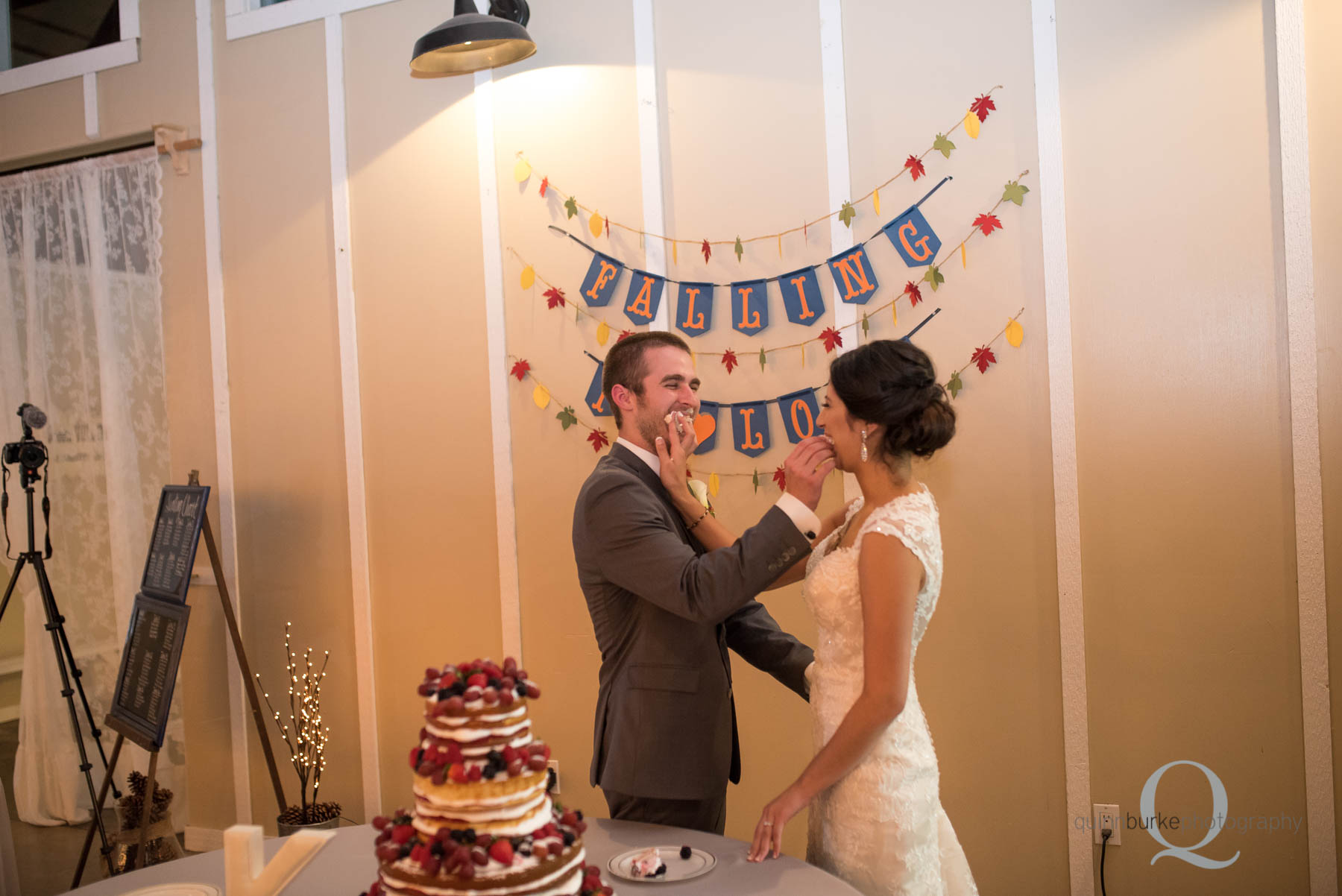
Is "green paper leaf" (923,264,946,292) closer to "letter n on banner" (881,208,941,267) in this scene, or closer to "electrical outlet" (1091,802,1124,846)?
"letter n on banner" (881,208,941,267)

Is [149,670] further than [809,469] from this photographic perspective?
Yes

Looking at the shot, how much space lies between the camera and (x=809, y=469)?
201cm

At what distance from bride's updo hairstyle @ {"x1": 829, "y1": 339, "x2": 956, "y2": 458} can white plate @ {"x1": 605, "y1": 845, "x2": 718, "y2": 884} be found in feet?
2.83

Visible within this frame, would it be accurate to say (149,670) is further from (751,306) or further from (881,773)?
(881,773)

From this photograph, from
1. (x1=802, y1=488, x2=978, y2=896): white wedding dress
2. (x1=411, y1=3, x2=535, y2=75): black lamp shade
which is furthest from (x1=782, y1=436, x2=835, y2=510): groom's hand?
(x1=411, y1=3, x2=535, y2=75): black lamp shade

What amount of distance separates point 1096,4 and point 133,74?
3.81 metres

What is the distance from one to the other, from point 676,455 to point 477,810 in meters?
1.17

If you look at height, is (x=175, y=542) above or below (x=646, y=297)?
below

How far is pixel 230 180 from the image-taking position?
13.9ft

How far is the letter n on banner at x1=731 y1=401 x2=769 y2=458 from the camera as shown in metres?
3.44

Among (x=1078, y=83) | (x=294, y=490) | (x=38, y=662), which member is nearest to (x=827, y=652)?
(x=1078, y=83)

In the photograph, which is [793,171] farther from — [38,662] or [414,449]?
[38,662]

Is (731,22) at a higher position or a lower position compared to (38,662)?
higher

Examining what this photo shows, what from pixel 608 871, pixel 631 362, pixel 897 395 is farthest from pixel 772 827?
pixel 631 362
